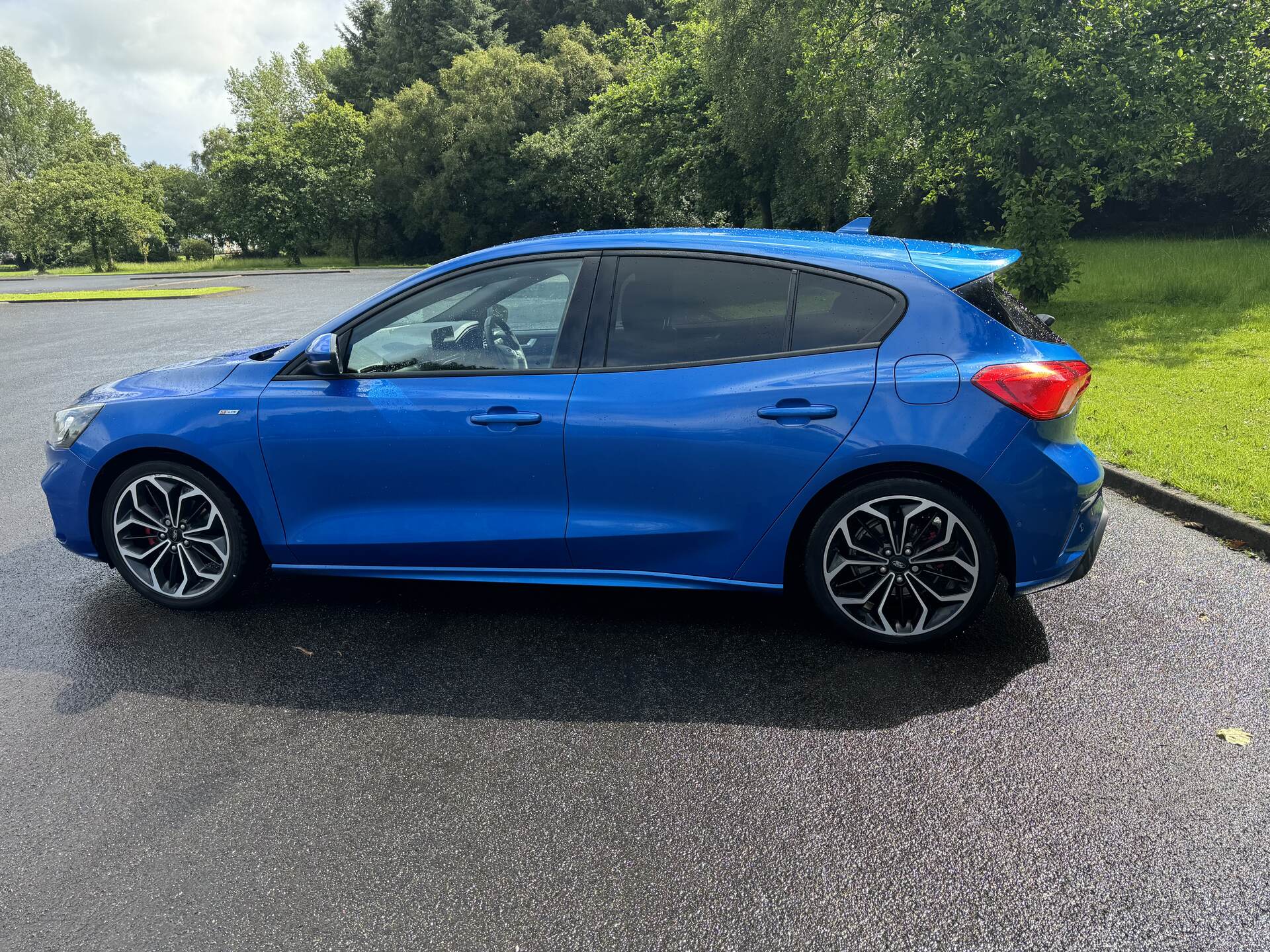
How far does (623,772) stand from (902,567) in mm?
1508

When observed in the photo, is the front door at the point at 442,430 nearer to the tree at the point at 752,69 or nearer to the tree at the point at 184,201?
the tree at the point at 752,69

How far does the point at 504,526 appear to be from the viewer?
4.16 metres

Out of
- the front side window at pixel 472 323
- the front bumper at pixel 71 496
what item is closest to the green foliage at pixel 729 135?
the front side window at pixel 472 323

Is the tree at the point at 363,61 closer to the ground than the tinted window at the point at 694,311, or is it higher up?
higher up

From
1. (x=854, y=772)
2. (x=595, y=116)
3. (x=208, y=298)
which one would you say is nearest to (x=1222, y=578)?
(x=854, y=772)

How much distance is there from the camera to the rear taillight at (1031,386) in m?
3.79

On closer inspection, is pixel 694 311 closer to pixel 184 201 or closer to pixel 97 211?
pixel 97 211

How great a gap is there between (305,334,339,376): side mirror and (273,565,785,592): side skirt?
0.90 metres

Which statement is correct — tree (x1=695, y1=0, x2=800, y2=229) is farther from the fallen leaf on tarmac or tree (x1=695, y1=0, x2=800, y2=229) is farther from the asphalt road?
the fallen leaf on tarmac

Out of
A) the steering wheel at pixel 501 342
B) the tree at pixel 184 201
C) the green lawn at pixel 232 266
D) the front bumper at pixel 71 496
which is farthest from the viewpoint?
the tree at pixel 184 201

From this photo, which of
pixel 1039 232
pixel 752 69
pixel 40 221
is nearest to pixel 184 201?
pixel 40 221

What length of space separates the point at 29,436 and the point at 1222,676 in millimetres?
9344

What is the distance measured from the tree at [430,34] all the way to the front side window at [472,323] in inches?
2517

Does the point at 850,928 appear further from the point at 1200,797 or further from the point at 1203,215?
the point at 1203,215
